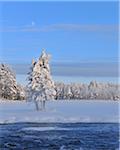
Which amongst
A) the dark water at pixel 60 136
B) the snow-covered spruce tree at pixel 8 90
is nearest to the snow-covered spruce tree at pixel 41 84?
the snow-covered spruce tree at pixel 8 90

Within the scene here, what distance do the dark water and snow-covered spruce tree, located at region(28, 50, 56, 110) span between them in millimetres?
6312

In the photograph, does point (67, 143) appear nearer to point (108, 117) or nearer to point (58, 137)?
point (58, 137)

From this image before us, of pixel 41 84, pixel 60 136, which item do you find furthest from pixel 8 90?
pixel 60 136

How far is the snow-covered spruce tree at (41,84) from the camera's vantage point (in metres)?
23.0

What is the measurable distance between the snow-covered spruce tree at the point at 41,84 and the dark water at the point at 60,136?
631 centimetres

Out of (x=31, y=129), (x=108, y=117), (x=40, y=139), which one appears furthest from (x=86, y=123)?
(x=40, y=139)

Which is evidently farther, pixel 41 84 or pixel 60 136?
pixel 41 84

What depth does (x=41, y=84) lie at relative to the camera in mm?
25391

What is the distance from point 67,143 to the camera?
13289mm

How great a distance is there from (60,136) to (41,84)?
37.2ft

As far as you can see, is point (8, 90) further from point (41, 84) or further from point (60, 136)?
point (60, 136)

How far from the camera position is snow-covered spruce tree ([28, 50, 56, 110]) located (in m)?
23.0

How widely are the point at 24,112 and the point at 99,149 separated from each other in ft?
29.7

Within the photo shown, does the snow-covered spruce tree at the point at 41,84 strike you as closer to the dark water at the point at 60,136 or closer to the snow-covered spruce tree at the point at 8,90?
the snow-covered spruce tree at the point at 8,90
